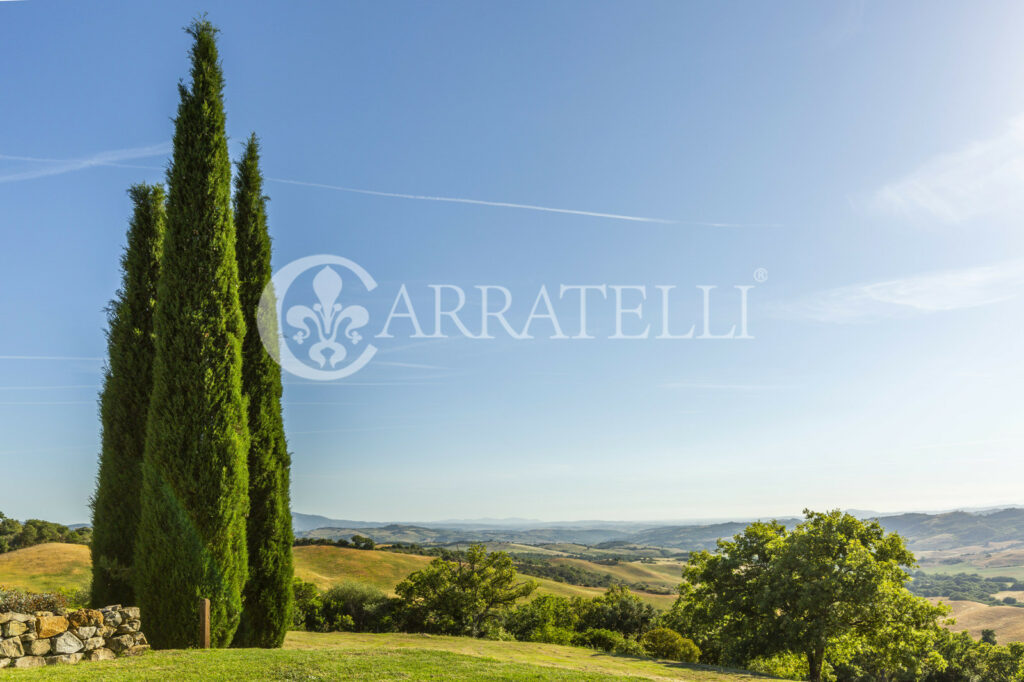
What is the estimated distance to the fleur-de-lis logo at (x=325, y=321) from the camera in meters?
17.4

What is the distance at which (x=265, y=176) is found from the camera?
14.5 meters

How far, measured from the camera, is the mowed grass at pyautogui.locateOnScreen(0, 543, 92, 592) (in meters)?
31.9

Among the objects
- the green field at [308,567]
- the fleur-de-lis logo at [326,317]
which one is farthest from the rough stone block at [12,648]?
the green field at [308,567]

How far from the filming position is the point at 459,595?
1169 inches

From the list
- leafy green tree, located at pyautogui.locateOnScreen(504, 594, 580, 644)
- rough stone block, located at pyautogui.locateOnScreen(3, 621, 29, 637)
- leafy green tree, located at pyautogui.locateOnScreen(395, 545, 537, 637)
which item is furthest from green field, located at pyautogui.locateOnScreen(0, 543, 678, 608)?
rough stone block, located at pyautogui.locateOnScreen(3, 621, 29, 637)

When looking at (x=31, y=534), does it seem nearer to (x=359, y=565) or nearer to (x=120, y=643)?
(x=359, y=565)

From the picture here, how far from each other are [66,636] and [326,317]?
1115 centimetres

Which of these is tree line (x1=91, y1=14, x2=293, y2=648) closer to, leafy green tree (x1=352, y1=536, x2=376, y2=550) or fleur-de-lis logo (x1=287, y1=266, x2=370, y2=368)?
fleur-de-lis logo (x1=287, y1=266, x2=370, y2=368)

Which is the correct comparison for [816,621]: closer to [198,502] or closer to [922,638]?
[922,638]

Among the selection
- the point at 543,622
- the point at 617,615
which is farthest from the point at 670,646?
the point at 617,615

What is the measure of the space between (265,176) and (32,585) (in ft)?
100

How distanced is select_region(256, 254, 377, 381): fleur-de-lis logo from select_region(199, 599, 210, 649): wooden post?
22.0 ft

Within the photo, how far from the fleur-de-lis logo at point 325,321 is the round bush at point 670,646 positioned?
20.5 m

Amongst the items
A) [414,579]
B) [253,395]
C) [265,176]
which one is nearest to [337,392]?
[253,395]
